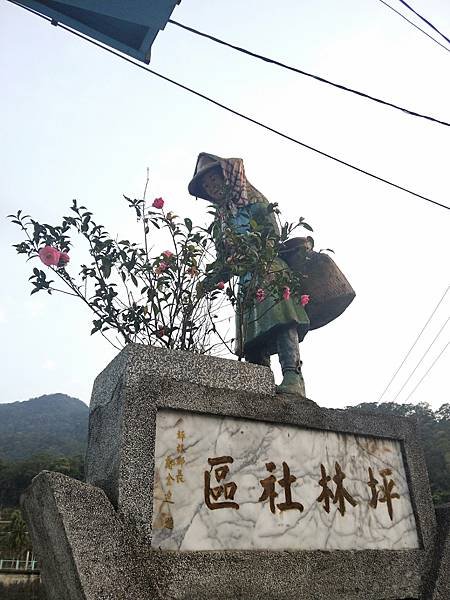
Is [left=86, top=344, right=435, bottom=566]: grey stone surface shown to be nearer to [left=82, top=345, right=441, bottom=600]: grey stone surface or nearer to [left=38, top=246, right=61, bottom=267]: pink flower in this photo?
[left=82, top=345, right=441, bottom=600]: grey stone surface

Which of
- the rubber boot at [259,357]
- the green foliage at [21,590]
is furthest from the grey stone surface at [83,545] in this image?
the green foliage at [21,590]

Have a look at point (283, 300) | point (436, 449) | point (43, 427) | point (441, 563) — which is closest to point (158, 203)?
point (283, 300)

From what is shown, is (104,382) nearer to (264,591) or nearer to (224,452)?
(224,452)

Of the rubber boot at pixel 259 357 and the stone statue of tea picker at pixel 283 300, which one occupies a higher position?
the stone statue of tea picker at pixel 283 300

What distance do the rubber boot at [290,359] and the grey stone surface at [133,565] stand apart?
1.26 metres

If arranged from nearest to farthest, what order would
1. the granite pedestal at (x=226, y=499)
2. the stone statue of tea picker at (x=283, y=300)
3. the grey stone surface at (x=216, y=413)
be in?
the granite pedestal at (x=226, y=499) → the grey stone surface at (x=216, y=413) → the stone statue of tea picker at (x=283, y=300)

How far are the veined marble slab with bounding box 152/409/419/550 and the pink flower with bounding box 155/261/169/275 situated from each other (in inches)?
35.9

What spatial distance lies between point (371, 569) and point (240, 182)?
3.06 meters

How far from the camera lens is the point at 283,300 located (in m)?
3.71

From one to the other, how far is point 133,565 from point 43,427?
80708mm

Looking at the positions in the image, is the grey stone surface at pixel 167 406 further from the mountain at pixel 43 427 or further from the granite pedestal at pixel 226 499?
the mountain at pixel 43 427

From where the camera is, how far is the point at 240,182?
14.5 feet

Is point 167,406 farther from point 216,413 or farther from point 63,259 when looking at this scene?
point 63,259

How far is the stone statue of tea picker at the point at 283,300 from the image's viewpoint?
3.85m
